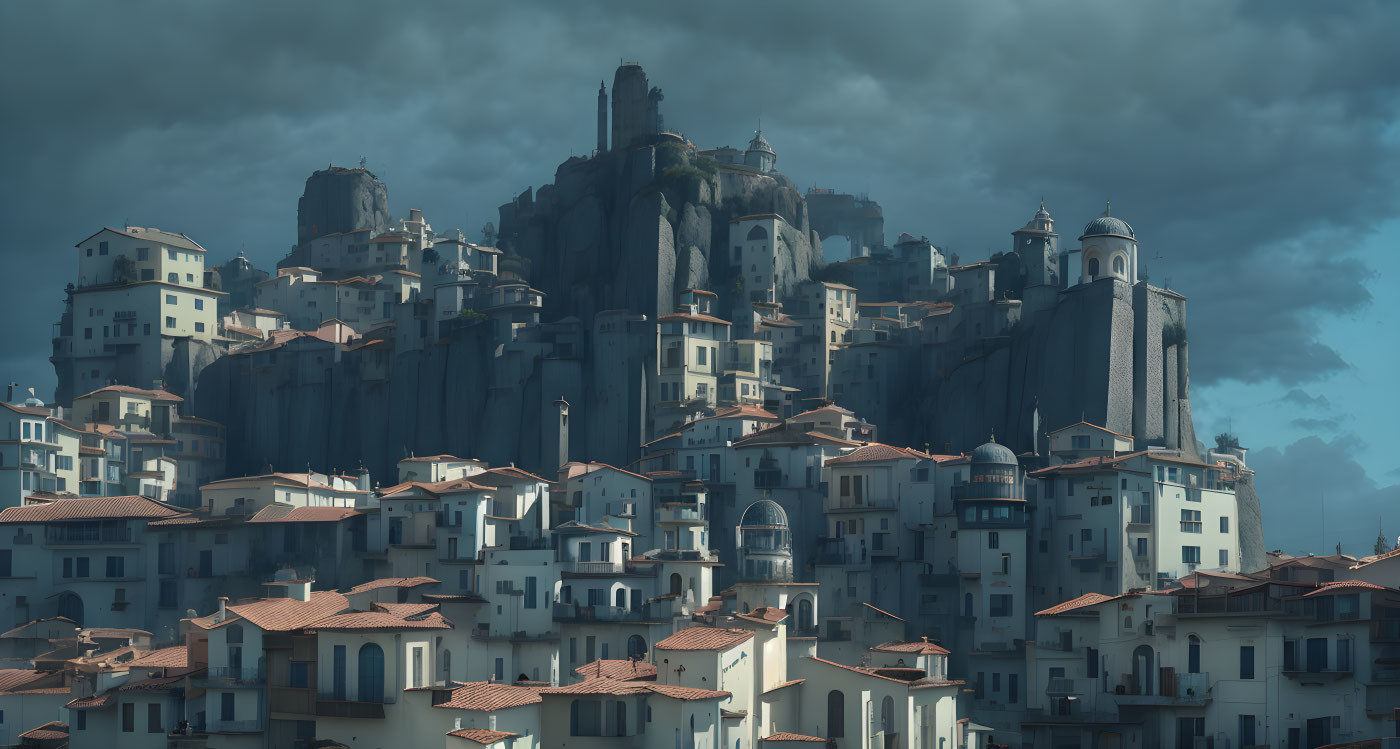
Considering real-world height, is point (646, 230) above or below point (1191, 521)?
above

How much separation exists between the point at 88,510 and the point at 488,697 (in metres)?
37.8

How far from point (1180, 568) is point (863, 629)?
15.4 metres

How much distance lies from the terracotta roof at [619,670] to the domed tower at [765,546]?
9.50 metres

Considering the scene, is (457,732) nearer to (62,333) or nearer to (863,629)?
(863,629)

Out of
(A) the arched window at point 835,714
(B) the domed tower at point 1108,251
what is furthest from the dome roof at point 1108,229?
(A) the arched window at point 835,714

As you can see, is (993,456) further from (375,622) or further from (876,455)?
(375,622)

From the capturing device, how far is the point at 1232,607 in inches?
3022

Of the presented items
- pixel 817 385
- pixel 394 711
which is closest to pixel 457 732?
pixel 394 711

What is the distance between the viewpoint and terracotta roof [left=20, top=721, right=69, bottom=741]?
257 ft

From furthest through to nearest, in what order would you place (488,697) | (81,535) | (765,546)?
1. (81,535)
2. (765,546)
3. (488,697)

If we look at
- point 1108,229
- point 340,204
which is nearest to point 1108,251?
point 1108,229

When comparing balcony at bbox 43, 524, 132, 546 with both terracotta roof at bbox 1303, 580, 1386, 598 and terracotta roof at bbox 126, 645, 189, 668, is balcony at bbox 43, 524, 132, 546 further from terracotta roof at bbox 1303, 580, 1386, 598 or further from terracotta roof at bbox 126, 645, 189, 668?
terracotta roof at bbox 1303, 580, 1386, 598

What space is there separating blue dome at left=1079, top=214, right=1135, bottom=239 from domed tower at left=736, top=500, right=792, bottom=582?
3025cm

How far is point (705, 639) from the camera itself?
74.6m
